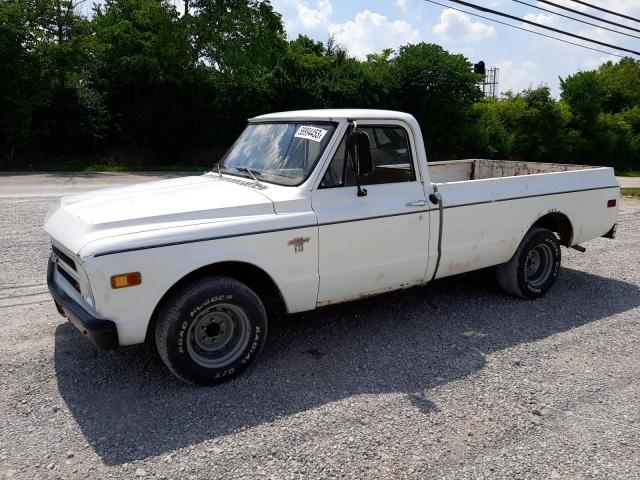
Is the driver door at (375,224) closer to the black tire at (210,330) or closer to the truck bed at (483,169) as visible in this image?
the black tire at (210,330)

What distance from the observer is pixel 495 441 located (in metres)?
3.50

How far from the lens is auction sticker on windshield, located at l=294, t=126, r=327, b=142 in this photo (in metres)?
4.58

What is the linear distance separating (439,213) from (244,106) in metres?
18.1

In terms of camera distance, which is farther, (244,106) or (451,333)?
(244,106)

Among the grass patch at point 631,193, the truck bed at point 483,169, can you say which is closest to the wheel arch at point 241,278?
the truck bed at point 483,169

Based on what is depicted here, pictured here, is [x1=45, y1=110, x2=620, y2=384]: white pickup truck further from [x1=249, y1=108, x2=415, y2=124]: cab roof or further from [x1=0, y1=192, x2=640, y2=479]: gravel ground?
[x1=0, y1=192, x2=640, y2=479]: gravel ground

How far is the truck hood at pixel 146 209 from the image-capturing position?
3.76 m

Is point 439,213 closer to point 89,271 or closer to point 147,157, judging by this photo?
point 89,271

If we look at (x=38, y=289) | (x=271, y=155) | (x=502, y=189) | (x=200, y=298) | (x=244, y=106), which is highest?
(x=244, y=106)

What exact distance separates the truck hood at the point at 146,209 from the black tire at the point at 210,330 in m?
0.50

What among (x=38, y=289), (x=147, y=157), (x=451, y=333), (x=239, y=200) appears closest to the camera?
(x=239, y=200)

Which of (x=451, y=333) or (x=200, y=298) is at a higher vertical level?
(x=200, y=298)

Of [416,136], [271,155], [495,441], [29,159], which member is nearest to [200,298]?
[271,155]

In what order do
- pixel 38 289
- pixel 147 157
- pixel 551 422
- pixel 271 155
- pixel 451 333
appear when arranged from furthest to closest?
pixel 147 157
pixel 38 289
pixel 451 333
pixel 271 155
pixel 551 422
